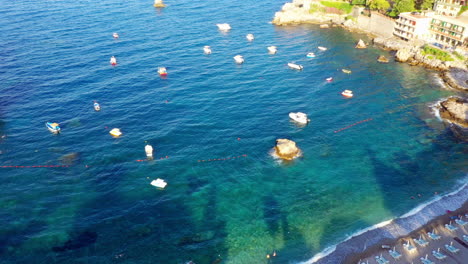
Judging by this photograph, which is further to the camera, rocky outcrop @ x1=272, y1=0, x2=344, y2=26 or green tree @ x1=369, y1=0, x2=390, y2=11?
rocky outcrop @ x1=272, y1=0, x2=344, y2=26

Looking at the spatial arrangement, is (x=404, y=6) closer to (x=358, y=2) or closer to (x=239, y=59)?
(x=358, y=2)

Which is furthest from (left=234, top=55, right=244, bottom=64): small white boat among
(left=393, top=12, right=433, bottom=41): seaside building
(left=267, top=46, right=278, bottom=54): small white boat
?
(left=393, top=12, right=433, bottom=41): seaside building

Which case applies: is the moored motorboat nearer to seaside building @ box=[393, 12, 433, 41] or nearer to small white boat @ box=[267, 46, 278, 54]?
small white boat @ box=[267, 46, 278, 54]

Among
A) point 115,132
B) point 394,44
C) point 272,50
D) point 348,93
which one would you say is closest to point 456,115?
point 348,93

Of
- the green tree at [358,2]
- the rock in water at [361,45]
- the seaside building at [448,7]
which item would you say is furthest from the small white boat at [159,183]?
the green tree at [358,2]

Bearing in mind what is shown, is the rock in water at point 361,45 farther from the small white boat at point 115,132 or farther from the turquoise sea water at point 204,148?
the small white boat at point 115,132

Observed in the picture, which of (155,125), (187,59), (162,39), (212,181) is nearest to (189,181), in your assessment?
(212,181)
